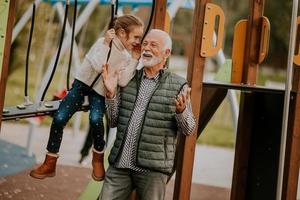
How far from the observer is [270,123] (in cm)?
494

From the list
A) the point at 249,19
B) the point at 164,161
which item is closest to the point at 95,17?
the point at 249,19

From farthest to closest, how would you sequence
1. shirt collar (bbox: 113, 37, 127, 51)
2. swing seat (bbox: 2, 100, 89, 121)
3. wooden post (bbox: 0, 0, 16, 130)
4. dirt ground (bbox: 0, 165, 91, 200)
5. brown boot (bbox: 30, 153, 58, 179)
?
dirt ground (bbox: 0, 165, 91, 200), shirt collar (bbox: 113, 37, 127, 51), brown boot (bbox: 30, 153, 58, 179), swing seat (bbox: 2, 100, 89, 121), wooden post (bbox: 0, 0, 16, 130)

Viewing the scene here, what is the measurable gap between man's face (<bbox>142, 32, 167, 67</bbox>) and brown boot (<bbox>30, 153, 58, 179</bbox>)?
36.0 inches

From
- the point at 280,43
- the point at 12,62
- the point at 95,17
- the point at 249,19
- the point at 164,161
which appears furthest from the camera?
the point at 280,43

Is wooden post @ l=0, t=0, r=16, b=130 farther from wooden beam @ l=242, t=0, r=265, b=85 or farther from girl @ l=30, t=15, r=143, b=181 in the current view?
wooden beam @ l=242, t=0, r=265, b=85

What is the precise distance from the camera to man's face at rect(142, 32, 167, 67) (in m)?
3.52

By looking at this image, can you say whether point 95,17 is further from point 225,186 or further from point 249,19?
point 249,19

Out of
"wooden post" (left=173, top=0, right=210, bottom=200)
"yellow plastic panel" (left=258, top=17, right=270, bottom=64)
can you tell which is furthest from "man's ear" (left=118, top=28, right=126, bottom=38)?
"yellow plastic panel" (left=258, top=17, right=270, bottom=64)

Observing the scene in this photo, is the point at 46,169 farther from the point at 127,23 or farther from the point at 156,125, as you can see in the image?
the point at 127,23

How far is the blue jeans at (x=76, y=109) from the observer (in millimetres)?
3768

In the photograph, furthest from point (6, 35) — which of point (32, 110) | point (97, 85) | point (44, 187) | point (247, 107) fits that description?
point (44, 187)

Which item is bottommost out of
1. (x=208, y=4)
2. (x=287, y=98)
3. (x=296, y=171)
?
(x=296, y=171)

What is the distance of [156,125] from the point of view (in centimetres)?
352

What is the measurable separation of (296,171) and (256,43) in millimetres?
1197
